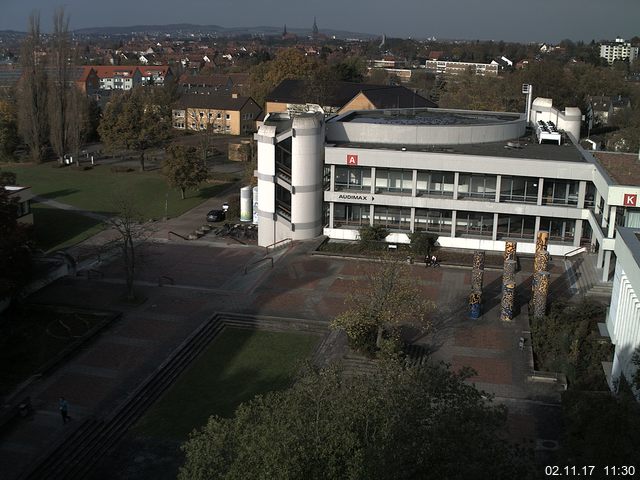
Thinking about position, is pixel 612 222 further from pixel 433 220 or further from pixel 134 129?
pixel 134 129

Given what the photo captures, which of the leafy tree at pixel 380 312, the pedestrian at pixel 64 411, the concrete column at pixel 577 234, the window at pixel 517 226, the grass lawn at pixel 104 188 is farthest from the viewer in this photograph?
the grass lawn at pixel 104 188

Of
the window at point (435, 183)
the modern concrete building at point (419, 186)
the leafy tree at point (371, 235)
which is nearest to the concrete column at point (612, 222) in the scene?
the modern concrete building at point (419, 186)

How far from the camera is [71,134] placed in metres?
71.5

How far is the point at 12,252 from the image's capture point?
103ft

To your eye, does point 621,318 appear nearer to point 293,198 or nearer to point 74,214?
point 293,198

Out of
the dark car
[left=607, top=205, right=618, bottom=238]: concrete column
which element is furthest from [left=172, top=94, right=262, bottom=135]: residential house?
[left=607, top=205, right=618, bottom=238]: concrete column

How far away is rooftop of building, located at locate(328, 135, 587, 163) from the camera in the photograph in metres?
45.7

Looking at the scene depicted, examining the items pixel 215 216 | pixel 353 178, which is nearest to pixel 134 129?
pixel 215 216

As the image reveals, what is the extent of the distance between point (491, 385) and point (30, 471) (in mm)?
16809

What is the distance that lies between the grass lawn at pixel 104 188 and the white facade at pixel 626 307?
3502cm

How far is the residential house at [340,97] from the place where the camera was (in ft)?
277

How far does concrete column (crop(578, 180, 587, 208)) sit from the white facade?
16.2 meters

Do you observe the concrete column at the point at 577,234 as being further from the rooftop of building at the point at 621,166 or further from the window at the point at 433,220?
the window at the point at 433,220

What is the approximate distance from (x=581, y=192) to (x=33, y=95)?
2163 inches
